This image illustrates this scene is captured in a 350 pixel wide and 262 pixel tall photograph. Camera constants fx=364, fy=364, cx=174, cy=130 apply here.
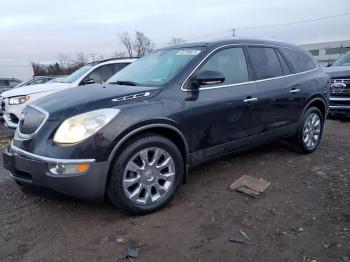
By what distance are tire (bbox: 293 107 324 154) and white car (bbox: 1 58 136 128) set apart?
174 inches

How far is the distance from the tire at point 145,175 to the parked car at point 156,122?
10 millimetres

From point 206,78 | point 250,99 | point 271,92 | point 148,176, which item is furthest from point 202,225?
point 271,92

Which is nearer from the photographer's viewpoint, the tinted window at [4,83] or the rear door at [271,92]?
the rear door at [271,92]

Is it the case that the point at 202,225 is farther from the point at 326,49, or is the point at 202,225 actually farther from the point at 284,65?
the point at 326,49

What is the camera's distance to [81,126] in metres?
3.33

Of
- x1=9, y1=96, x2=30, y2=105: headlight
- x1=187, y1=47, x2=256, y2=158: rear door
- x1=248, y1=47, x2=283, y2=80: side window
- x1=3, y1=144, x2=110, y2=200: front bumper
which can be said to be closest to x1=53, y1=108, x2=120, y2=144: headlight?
x1=3, y1=144, x2=110, y2=200: front bumper

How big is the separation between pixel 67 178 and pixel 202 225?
1.34 m

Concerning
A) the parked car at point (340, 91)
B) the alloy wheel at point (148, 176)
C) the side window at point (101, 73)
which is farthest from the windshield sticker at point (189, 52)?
the parked car at point (340, 91)

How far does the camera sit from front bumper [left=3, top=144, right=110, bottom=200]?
Result: 3256mm

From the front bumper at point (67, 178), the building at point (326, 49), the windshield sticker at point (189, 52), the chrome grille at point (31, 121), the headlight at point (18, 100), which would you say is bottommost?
the building at point (326, 49)

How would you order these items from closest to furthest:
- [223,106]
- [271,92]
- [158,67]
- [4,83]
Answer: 1. [223,106]
2. [158,67]
3. [271,92]
4. [4,83]

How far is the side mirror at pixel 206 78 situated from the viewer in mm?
→ 3994

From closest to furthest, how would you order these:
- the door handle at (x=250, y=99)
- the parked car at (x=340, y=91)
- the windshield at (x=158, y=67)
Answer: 1. the windshield at (x=158, y=67)
2. the door handle at (x=250, y=99)
3. the parked car at (x=340, y=91)

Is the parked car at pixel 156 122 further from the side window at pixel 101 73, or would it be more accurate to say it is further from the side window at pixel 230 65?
the side window at pixel 101 73
